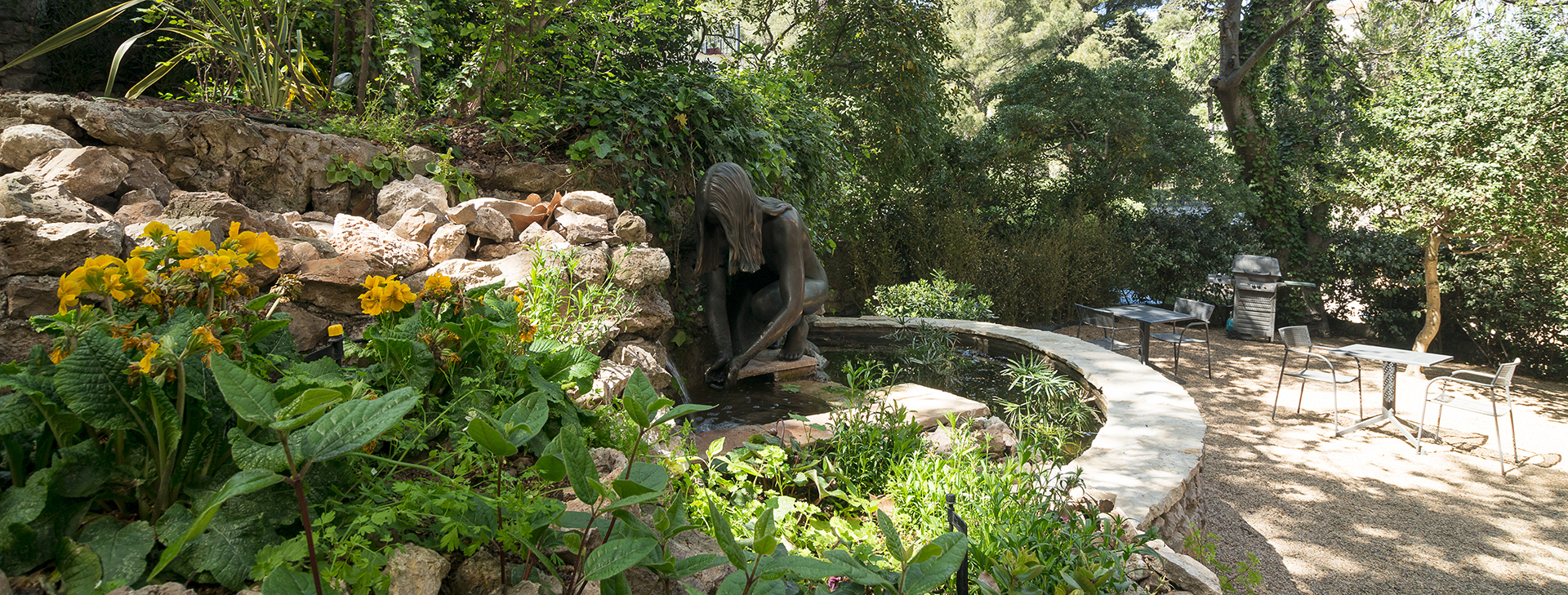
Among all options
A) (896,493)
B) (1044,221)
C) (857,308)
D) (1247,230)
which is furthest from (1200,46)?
(896,493)

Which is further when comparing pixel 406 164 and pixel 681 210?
pixel 681 210

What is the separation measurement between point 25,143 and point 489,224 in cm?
151

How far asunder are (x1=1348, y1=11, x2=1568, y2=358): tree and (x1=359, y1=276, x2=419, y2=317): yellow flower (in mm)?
8978

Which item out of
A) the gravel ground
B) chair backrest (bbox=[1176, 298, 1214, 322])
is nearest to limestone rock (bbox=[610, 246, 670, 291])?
the gravel ground

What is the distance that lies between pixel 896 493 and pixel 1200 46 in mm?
12056

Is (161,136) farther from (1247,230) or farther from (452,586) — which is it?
(1247,230)

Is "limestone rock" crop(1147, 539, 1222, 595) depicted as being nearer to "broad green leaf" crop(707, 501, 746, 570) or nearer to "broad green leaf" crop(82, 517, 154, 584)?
"broad green leaf" crop(707, 501, 746, 570)

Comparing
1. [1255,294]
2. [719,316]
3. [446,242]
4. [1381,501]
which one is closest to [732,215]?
[719,316]

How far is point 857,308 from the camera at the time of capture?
10.1 meters

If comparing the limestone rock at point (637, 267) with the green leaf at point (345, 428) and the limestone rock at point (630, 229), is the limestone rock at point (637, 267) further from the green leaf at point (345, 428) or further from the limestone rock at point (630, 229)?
the green leaf at point (345, 428)

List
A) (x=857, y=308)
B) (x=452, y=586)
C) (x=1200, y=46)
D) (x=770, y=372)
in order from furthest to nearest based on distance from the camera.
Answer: (x=1200, y=46) → (x=857, y=308) → (x=770, y=372) → (x=452, y=586)

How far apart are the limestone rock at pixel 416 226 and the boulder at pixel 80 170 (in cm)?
89

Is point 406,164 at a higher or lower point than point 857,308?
higher

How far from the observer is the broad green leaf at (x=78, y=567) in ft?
3.03
